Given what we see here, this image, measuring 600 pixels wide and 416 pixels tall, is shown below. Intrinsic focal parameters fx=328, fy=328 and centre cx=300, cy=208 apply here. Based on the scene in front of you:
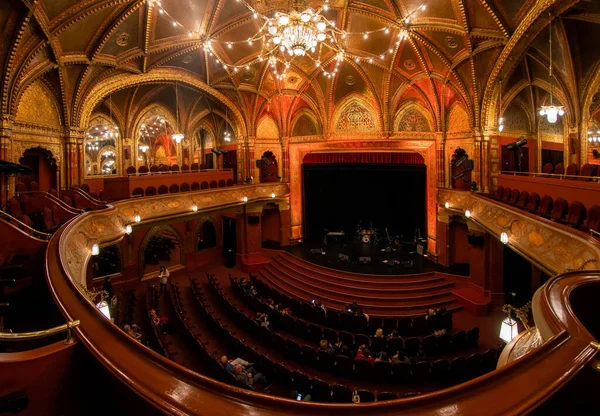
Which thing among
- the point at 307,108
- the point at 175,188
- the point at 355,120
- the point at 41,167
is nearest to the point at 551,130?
the point at 355,120

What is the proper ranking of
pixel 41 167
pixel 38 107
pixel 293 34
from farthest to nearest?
pixel 41 167 → pixel 38 107 → pixel 293 34

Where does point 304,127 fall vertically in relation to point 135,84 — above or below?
below

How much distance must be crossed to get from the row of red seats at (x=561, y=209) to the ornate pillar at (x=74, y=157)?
16066 mm

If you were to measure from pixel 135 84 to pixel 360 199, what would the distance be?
14011mm

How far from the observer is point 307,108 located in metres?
19.8

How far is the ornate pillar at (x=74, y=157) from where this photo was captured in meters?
12.8

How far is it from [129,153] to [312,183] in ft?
36.2

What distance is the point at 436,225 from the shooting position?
672 inches

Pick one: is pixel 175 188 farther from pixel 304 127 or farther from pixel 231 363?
pixel 231 363

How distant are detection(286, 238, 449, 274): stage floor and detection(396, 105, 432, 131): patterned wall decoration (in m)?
6.60

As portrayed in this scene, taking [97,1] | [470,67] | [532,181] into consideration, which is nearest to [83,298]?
[97,1]

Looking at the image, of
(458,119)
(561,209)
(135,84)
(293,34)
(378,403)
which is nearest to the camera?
(378,403)

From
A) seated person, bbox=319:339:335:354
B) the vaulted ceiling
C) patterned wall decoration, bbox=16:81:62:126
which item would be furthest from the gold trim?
patterned wall decoration, bbox=16:81:62:126

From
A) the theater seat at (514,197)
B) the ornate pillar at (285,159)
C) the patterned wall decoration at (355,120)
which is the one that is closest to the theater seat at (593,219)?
the theater seat at (514,197)
